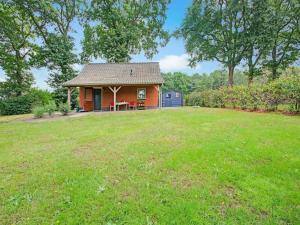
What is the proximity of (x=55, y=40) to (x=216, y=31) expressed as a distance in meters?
19.3

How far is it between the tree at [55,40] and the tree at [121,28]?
2628 mm

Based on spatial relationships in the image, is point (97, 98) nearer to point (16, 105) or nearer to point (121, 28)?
point (16, 105)

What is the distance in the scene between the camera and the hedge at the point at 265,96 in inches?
432

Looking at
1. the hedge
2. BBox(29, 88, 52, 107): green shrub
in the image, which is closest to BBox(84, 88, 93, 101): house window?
BBox(29, 88, 52, 107): green shrub

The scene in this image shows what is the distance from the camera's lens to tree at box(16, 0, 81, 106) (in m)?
22.9

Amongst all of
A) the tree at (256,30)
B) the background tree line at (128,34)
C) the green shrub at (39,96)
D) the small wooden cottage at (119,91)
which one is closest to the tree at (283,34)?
the background tree line at (128,34)

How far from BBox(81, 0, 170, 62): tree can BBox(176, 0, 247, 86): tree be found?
497 centimetres

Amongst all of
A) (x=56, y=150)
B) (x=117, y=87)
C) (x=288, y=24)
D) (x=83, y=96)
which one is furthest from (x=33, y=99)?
(x=288, y=24)

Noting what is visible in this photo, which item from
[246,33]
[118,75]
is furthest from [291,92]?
[246,33]

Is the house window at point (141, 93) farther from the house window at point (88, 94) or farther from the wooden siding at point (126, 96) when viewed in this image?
the house window at point (88, 94)

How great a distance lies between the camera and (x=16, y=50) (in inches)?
922

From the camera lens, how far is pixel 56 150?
5.89 meters

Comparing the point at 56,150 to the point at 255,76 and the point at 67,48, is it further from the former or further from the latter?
the point at 255,76

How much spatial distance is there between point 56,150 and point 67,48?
21.4 meters
